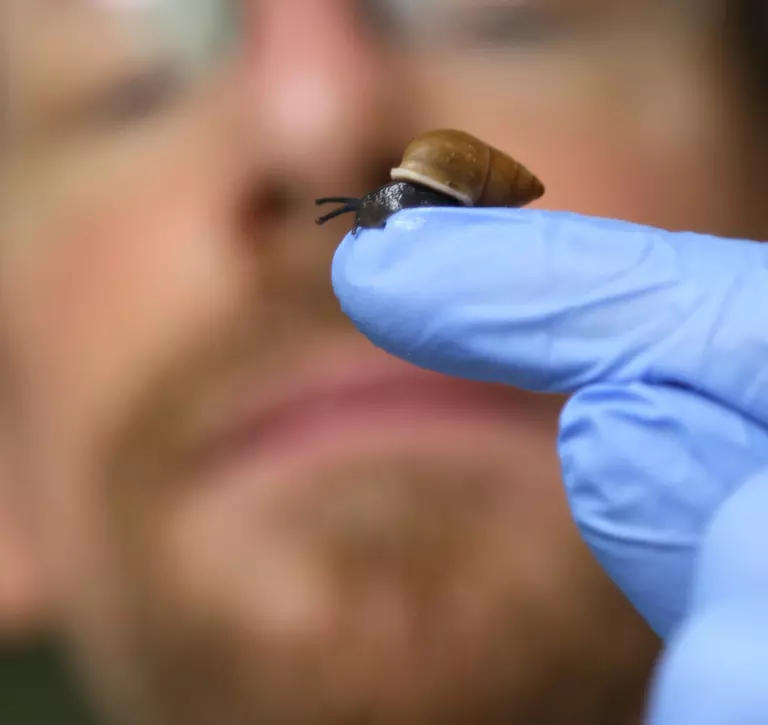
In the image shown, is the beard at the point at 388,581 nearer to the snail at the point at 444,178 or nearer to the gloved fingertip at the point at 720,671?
the snail at the point at 444,178

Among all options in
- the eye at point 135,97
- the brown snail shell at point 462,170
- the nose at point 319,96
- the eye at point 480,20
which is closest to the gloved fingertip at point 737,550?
the brown snail shell at point 462,170

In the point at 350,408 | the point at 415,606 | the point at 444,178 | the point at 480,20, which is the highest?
the point at 480,20

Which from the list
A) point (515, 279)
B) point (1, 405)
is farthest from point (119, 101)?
point (515, 279)

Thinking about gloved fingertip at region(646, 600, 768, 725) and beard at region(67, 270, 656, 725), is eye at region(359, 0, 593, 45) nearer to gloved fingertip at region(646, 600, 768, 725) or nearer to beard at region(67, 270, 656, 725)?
beard at region(67, 270, 656, 725)

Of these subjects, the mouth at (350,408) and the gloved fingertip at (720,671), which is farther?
the mouth at (350,408)

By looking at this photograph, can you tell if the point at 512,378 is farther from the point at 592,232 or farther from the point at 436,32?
the point at 436,32

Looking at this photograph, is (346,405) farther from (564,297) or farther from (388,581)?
(564,297)

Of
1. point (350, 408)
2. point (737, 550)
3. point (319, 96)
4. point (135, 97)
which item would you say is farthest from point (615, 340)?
point (135, 97)
